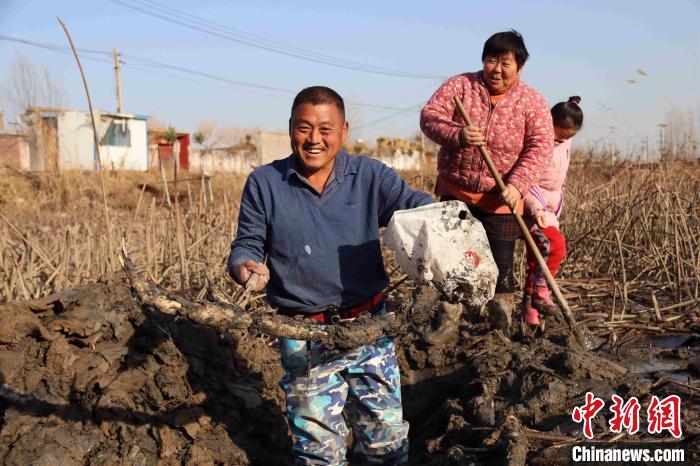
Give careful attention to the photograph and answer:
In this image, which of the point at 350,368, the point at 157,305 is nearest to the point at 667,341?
the point at 350,368

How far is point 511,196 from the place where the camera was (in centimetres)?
284

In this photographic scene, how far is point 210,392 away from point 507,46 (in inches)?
86.2

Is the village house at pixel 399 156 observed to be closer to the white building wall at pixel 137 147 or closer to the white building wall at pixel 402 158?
the white building wall at pixel 402 158

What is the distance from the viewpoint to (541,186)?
3.54 meters

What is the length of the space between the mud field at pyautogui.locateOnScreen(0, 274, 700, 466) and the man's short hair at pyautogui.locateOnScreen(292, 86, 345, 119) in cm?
77

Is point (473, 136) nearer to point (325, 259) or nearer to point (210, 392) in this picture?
point (325, 259)

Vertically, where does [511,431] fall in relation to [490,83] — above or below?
below

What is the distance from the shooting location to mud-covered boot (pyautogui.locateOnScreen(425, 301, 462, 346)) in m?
3.35

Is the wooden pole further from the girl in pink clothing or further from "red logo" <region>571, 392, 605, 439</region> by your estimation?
"red logo" <region>571, 392, 605, 439</region>

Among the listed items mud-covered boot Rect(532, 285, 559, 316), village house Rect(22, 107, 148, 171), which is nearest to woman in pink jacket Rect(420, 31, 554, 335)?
mud-covered boot Rect(532, 285, 559, 316)

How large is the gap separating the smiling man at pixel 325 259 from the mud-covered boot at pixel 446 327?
1113mm

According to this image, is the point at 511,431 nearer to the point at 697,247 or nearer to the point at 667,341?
the point at 667,341

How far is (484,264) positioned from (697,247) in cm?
319

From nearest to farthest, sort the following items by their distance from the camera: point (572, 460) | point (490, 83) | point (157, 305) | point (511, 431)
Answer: point (157, 305) < point (572, 460) < point (511, 431) < point (490, 83)
